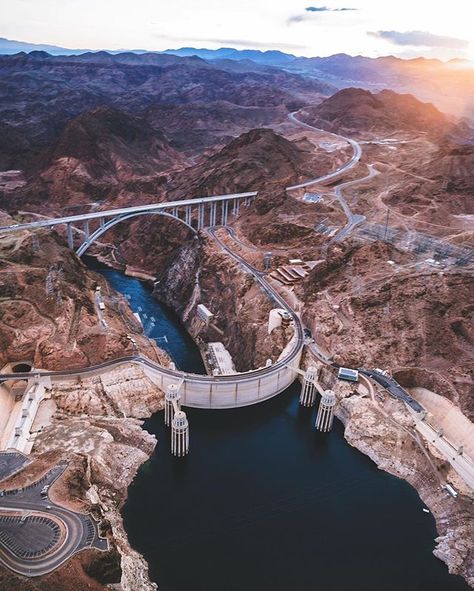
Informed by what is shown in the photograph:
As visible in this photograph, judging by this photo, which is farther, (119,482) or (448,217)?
(448,217)

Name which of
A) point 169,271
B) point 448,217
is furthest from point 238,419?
point 448,217

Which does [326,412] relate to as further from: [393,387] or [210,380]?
[210,380]

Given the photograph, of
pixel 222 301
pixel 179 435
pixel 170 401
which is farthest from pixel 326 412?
pixel 222 301

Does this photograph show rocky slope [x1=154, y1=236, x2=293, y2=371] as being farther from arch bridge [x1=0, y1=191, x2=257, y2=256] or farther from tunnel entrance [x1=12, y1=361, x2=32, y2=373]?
tunnel entrance [x1=12, y1=361, x2=32, y2=373]

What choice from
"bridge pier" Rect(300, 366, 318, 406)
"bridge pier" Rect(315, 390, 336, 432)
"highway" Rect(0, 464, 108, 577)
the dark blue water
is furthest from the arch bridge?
"highway" Rect(0, 464, 108, 577)

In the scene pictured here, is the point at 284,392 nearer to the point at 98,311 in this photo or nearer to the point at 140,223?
the point at 98,311
